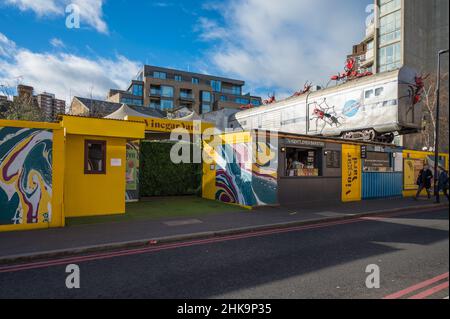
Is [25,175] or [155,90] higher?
[155,90]

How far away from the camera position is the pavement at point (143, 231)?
636 centimetres

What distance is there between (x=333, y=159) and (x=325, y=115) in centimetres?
462

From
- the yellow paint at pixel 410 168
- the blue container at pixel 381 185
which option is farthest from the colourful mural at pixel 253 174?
the yellow paint at pixel 410 168

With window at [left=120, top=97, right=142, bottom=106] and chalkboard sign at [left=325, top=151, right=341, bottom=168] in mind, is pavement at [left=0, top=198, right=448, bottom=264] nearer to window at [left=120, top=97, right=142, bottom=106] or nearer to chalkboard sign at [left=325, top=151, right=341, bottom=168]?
chalkboard sign at [left=325, top=151, right=341, bottom=168]

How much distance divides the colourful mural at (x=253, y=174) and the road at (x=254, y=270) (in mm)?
4471

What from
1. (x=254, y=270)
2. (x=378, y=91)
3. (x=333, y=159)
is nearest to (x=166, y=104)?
(x=378, y=91)

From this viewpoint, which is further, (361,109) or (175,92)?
(175,92)

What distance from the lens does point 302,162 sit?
46.1 feet

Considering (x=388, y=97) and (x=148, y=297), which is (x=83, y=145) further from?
(x=388, y=97)

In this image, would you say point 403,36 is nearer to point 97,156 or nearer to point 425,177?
point 425,177

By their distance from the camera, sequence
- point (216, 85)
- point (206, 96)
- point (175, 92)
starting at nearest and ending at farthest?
point (175, 92) → point (206, 96) → point (216, 85)

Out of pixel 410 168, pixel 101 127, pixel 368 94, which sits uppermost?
pixel 368 94

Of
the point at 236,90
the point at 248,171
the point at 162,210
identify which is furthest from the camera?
the point at 236,90

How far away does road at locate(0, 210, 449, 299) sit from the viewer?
4344mm
